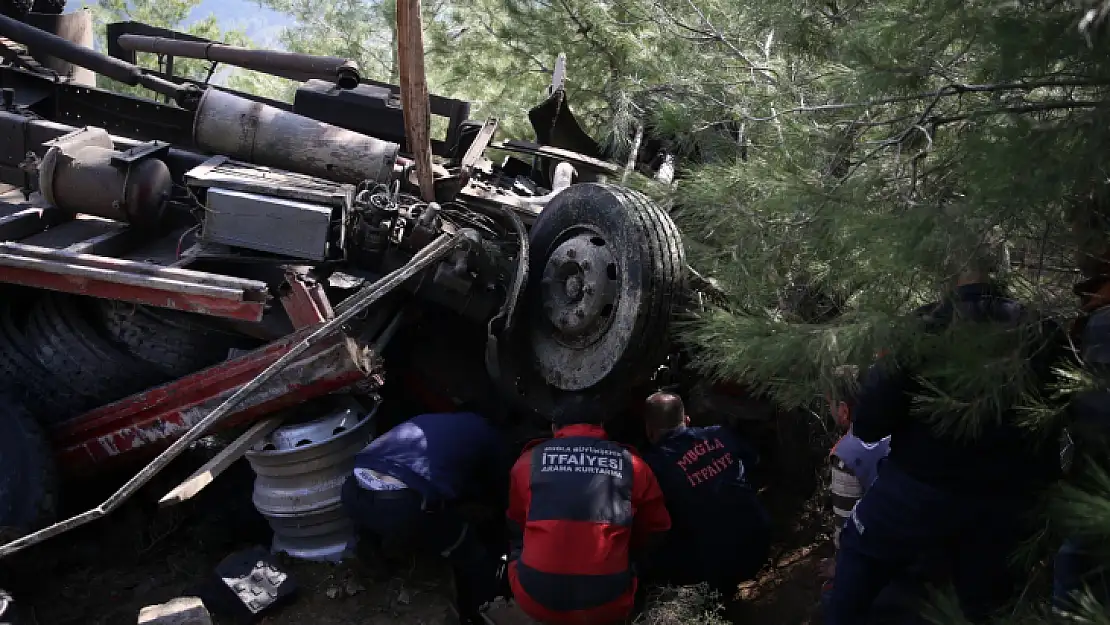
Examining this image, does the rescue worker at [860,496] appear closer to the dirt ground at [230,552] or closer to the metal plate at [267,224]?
the dirt ground at [230,552]

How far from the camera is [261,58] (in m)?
6.69

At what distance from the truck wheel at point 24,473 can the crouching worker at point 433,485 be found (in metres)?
1.27

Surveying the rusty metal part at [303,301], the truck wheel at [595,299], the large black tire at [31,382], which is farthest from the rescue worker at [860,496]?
Result: the large black tire at [31,382]

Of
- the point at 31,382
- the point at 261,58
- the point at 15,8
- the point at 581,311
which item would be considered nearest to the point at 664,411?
the point at 581,311

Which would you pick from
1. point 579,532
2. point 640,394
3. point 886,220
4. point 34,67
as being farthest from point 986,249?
point 34,67

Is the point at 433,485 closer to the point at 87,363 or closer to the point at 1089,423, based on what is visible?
the point at 87,363

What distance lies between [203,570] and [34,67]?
368 cm

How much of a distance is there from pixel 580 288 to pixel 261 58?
341cm

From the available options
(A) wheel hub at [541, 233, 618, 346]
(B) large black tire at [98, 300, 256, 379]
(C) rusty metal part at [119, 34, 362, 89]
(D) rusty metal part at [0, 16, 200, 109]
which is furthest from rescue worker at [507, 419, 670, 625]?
(D) rusty metal part at [0, 16, 200, 109]

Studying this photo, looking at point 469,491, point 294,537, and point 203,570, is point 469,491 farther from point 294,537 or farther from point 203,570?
point 203,570

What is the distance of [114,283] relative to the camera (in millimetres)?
4457

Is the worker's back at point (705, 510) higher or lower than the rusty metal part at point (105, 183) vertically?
lower

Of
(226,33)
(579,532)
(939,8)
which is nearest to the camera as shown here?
(939,8)

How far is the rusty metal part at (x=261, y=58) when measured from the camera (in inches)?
243
